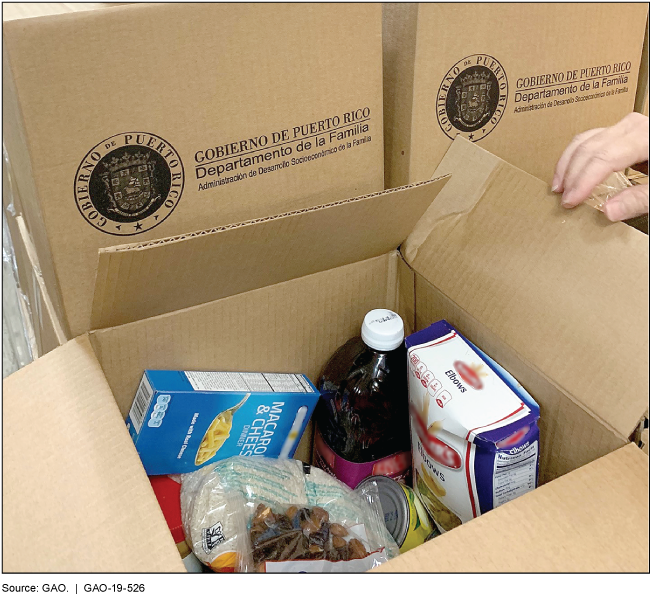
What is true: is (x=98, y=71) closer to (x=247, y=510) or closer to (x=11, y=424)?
(x=11, y=424)

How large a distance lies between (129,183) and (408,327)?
44 centimetres

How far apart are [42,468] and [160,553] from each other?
12 centimetres

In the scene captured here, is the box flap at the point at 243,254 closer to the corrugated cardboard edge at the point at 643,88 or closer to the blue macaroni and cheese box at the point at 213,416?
the blue macaroni and cheese box at the point at 213,416

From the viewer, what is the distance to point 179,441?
2.36 ft

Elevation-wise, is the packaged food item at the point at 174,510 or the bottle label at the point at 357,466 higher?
the packaged food item at the point at 174,510

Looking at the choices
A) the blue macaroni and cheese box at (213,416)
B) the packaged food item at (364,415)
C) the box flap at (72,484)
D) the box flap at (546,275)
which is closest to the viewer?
the box flap at (72,484)

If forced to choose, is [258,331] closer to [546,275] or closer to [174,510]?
[174,510]

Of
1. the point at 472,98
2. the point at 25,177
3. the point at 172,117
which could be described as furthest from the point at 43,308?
the point at 472,98

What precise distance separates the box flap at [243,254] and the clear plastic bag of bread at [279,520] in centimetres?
21

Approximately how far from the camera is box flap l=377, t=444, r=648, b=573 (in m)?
0.47

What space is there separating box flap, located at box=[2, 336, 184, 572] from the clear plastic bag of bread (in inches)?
7.3

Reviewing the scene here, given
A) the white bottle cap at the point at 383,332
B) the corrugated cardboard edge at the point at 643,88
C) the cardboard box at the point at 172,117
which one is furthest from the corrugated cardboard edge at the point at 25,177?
the corrugated cardboard edge at the point at 643,88

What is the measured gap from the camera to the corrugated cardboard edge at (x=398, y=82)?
692 mm

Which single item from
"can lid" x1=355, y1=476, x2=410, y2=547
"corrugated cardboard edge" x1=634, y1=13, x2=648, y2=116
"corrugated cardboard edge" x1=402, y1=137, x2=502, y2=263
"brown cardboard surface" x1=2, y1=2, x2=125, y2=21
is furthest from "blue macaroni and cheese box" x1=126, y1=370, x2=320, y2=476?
"corrugated cardboard edge" x1=634, y1=13, x2=648, y2=116
